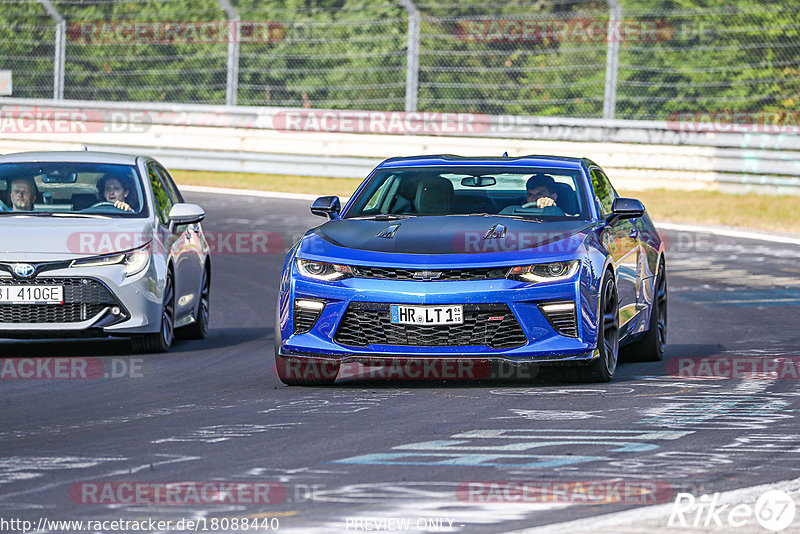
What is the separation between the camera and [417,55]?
1003 inches

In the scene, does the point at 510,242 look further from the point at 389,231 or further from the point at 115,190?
the point at 115,190

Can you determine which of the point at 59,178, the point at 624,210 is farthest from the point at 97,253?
the point at 624,210

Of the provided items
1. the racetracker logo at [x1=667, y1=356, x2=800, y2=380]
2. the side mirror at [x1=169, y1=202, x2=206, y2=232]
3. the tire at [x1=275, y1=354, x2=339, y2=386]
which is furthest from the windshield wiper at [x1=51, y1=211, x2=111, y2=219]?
the racetracker logo at [x1=667, y1=356, x2=800, y2=380]

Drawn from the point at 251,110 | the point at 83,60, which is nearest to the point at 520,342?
the point at 251,110

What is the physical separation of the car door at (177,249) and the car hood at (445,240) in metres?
2.51

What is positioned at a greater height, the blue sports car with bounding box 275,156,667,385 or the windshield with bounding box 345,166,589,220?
the windshield with bounding box 345,166,589,220

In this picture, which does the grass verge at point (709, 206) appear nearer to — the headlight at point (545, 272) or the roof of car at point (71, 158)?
the roof of car at point (71, 158)

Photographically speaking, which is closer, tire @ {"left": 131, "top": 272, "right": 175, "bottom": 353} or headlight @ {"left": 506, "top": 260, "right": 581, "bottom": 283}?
headlight @ {"left": 506, "top": 260, "right": 581, "bottom": 283}

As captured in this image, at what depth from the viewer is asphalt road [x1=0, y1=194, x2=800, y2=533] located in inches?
233

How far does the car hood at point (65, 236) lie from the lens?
11.1m

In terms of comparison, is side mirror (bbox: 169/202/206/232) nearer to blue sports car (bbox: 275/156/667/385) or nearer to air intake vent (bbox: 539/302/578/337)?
blue sports car (bbox: 275/156/667/385)

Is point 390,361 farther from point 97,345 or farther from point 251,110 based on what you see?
point 251,110

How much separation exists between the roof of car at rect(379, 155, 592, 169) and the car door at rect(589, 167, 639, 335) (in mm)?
199

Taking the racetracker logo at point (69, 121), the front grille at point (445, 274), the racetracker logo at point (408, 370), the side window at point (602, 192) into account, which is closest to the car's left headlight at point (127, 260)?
the racetracker logo at point (408, 370)
